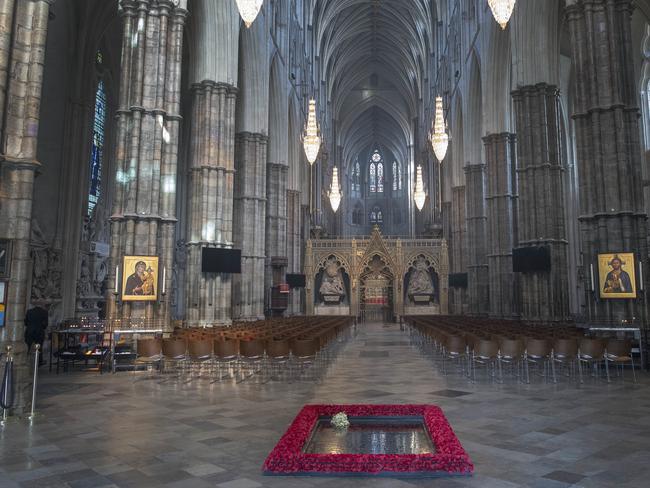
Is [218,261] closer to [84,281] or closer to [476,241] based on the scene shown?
[84,281]

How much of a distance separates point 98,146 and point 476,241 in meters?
22.7

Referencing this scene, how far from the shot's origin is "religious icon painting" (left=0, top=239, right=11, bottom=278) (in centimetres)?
771

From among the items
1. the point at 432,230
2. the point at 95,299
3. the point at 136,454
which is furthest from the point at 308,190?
the point at 136,454

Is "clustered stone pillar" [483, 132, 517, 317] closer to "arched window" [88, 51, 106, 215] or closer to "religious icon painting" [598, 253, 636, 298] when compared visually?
"religious icon painting" [598, 253, 636, 298]

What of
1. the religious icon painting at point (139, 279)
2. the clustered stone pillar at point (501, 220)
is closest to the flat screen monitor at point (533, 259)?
the clustered stone pillar at point (501, 220)

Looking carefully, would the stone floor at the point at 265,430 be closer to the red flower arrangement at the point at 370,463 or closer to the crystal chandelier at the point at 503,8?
the red flower arrangement at the point at 370,463

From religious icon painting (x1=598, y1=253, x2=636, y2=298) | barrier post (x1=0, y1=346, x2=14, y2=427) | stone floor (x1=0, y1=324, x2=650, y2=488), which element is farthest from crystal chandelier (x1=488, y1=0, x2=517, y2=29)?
barrier post (x1=0, y1=346, x2=14, y2=427)

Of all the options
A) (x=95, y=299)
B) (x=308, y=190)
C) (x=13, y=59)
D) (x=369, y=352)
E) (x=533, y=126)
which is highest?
(x=308, y=190)

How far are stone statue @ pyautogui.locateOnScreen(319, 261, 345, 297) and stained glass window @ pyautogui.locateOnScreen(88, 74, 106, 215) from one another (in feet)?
56.7

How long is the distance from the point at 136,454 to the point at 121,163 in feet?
36.9

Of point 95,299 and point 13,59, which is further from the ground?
point 13,59

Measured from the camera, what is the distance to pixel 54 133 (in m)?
23.5

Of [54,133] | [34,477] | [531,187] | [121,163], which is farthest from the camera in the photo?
[54,133]

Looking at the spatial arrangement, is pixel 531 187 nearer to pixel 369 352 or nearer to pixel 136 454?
pixel 369 352
